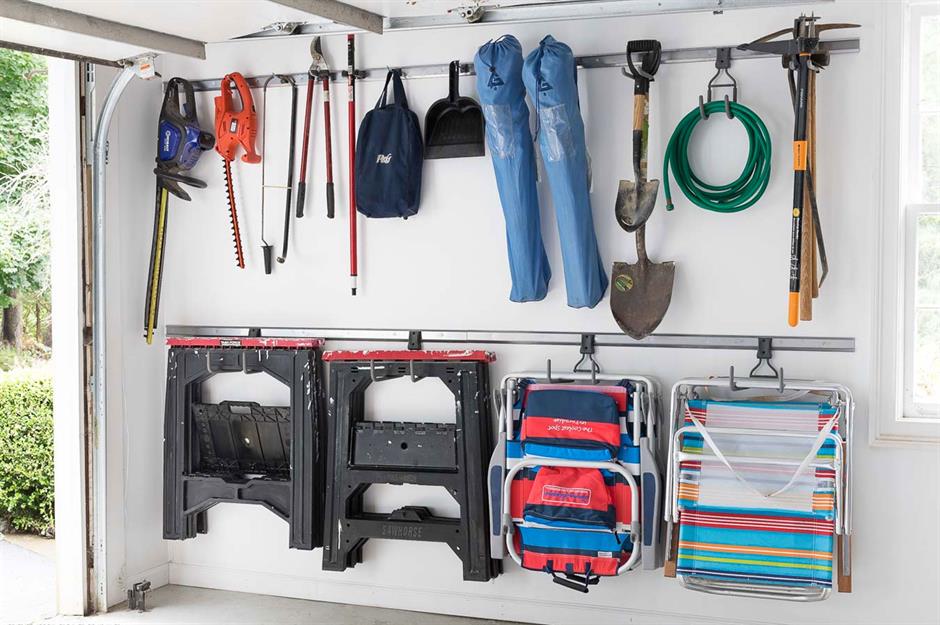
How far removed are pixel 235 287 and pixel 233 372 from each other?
1.32ft

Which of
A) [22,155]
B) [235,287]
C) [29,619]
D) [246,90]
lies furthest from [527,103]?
[22,155]

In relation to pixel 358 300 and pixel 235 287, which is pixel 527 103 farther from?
pixel 235 287

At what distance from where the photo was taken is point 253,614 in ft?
14.0

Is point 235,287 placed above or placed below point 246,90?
below

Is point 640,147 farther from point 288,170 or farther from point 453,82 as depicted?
point 288,170

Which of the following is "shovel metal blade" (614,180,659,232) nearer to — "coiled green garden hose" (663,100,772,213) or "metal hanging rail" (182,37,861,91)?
"coiled green garden hose" (663,100,772,213)

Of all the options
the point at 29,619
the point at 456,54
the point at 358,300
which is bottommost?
the point at 29,619

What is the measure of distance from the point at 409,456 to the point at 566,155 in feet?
4.72

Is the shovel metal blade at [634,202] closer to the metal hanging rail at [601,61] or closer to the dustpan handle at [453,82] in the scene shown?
the metal hanging rail at [601,61]

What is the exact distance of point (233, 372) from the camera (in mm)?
4500

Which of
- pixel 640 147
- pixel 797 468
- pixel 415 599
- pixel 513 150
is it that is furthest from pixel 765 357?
pixel 415 599

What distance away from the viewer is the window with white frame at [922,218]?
3.67m

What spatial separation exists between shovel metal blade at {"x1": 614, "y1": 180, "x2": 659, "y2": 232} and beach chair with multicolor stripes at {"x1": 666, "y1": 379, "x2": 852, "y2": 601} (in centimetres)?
66

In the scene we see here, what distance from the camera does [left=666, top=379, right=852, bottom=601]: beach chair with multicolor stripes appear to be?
345 cm
